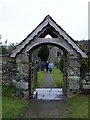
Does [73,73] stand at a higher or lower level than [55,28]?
lower

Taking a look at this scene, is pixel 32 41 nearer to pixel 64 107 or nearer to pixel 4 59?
pixel 4 59

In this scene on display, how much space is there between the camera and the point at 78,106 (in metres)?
11.0

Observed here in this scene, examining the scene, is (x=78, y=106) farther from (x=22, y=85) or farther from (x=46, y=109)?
(x=22, y=85)

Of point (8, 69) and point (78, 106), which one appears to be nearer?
point (78, 106)

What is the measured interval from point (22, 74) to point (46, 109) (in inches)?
134

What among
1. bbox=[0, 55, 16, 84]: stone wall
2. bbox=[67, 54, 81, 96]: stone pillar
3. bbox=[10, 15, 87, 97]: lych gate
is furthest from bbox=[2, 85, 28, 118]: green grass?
bbox=[67, 54, 81, 96]: stone pillar

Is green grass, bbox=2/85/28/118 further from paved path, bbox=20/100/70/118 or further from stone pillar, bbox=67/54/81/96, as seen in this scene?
stone pillar, bbox=67/54/81/96

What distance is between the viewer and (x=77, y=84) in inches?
525

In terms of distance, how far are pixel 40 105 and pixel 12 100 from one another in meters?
1.63

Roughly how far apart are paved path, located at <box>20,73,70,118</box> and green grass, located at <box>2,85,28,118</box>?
0.28 m

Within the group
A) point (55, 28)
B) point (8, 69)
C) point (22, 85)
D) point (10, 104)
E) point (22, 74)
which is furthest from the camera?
point (8, 69)

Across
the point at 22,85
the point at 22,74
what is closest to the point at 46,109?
the point at 22,85

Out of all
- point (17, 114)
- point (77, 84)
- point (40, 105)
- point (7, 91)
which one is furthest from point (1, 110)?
point (77, 84)

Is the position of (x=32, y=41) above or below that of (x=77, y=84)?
above
